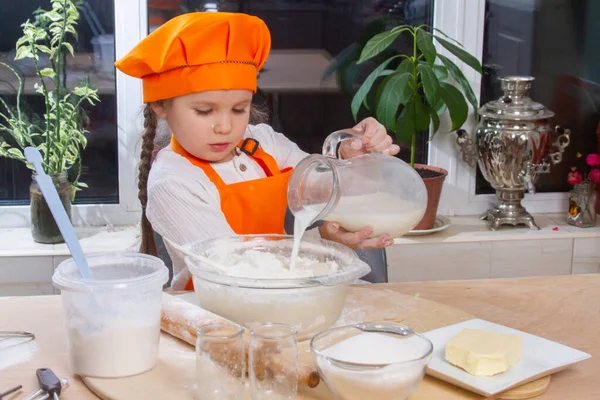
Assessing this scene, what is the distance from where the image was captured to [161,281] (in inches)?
47.8

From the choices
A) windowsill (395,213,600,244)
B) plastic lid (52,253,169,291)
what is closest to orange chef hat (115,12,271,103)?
plastic lid (52,253,169,291)

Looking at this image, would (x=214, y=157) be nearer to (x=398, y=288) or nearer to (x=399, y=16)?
(x=398, y=288)

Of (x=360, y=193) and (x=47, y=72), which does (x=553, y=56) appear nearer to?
(x=47, y=72)

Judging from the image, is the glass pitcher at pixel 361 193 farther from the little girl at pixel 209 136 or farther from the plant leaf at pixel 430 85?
the plant leaf at pixel 430 85

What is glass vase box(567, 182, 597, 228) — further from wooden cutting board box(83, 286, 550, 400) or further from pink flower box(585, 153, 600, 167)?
wooden cutting board box(83, 286, 550, 400)

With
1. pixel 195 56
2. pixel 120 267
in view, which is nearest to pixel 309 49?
pixel 195 56

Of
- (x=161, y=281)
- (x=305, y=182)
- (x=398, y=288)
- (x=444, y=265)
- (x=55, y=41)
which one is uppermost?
(x=55, y=41)

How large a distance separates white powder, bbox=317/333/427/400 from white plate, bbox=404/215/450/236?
5.76ft

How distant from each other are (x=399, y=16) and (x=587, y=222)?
1.02m

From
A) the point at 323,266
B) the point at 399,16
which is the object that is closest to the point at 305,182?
the point at 323,266

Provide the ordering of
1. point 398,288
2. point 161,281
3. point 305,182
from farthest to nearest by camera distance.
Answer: point 398,288
point 305,182
point 161,281

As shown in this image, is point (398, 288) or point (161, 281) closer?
point (161, 281)

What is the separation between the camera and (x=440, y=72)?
2855 mm

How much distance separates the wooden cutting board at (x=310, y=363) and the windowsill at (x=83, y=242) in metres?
1.26
